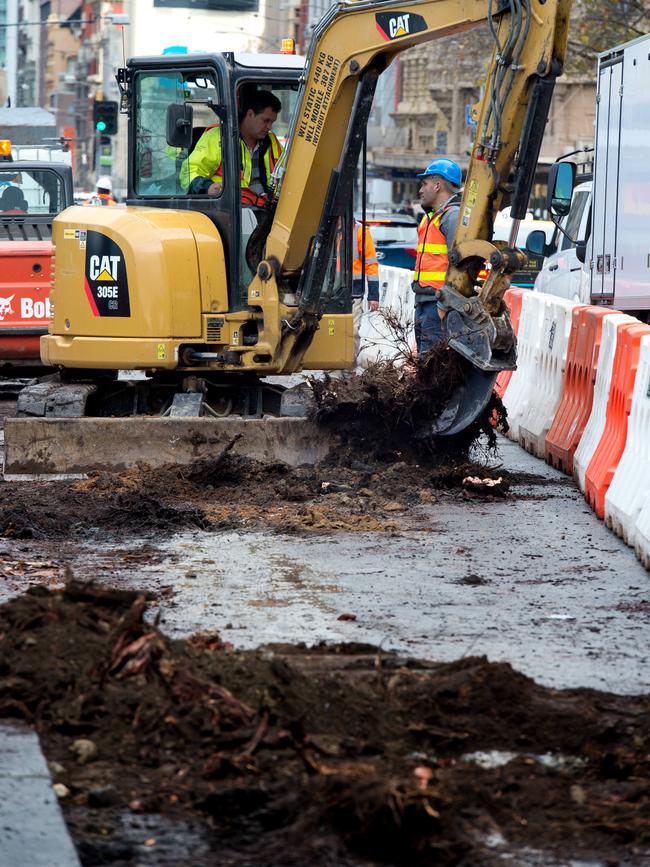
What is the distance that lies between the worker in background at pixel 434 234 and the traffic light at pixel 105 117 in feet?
46.9

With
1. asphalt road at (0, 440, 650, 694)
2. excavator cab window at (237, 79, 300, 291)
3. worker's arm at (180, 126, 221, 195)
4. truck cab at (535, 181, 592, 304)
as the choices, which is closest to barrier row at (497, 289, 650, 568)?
asphalt road at (0, 440, 650, 694)

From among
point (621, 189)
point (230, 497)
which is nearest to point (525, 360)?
point (621, 189)

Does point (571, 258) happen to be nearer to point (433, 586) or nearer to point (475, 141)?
point (475, 141)

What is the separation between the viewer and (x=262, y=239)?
1205 cm

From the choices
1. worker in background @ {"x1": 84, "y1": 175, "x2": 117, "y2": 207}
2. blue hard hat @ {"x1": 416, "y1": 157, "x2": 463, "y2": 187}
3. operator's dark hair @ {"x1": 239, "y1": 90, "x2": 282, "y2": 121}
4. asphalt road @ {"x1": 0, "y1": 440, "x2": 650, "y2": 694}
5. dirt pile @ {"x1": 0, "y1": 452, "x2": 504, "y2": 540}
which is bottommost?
dirt pile @ {"x1": 0, "y1": 452, "x2": 504, "y2": 540}

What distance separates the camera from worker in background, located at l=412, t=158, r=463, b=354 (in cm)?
1315

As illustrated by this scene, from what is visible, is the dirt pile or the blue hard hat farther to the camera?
the blue hard hat

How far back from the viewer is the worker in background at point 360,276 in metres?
12.9

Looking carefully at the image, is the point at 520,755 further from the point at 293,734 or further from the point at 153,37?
the point at 153,37

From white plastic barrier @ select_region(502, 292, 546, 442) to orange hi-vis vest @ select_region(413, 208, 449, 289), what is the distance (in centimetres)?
102

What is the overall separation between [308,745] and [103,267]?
7.35 metres

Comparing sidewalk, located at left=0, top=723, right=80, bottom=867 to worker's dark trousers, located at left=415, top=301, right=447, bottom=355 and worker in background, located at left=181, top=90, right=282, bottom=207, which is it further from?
worker's dark trousers, located at left=415, top=301, right=447, bottom=355

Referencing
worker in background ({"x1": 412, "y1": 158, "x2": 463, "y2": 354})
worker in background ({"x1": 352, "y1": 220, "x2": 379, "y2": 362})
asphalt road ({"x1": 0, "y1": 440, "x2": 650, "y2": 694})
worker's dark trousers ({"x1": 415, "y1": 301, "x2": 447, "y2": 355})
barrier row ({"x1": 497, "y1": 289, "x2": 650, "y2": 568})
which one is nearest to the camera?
asphalt road ({"x1": 0, "y1": 440, "x2": 650, "y2": 694})

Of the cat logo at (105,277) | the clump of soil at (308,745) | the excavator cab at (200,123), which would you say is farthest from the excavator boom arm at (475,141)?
the clump of soil at (308,745)
